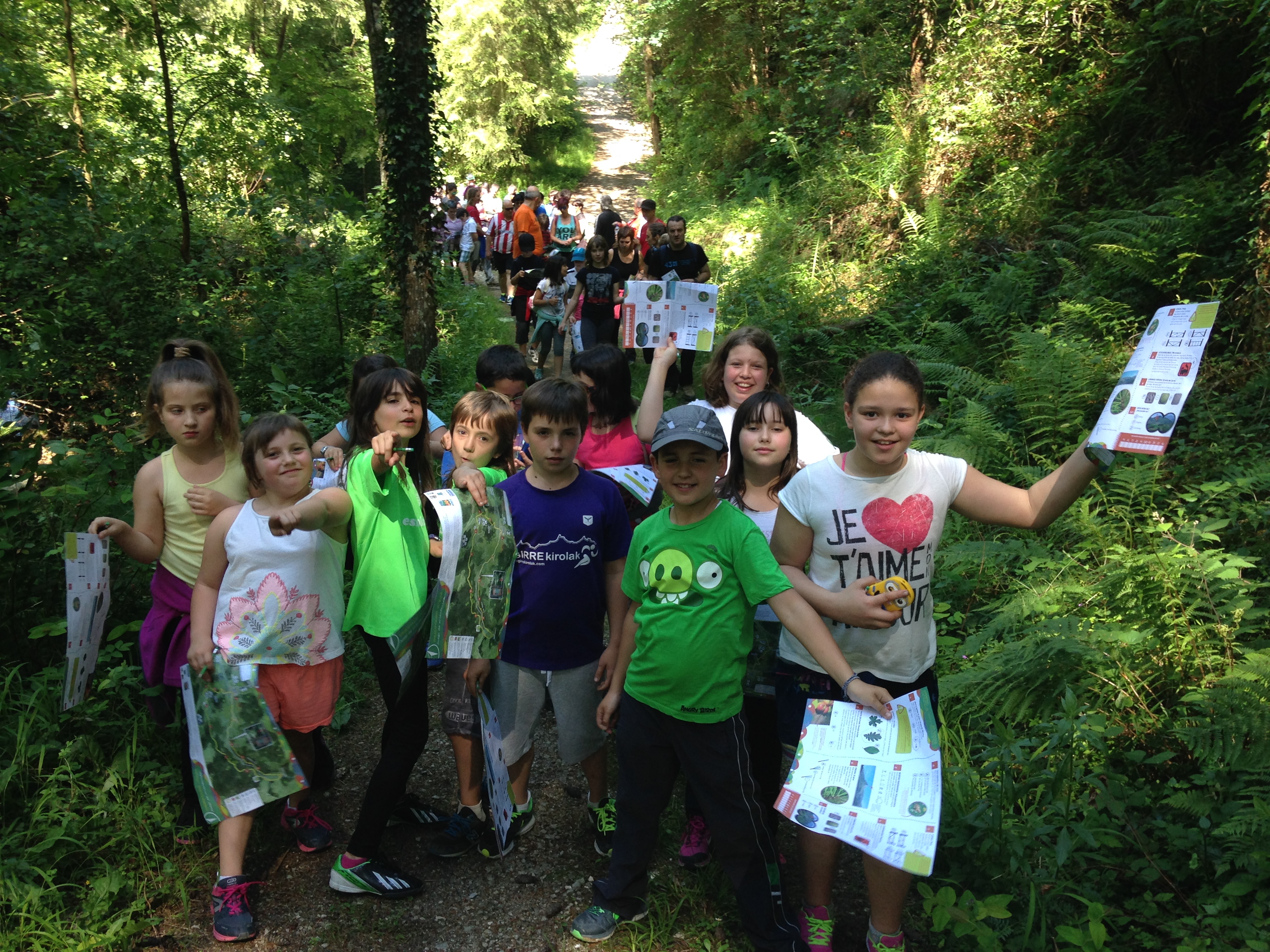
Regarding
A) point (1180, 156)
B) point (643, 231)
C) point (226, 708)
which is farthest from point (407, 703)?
point (643, 231)

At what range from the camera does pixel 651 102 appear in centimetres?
2931

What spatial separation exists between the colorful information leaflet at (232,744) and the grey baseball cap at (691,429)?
6.01ft

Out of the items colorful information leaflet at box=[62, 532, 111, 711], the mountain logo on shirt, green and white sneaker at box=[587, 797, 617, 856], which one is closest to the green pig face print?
the mountain logo on shirt

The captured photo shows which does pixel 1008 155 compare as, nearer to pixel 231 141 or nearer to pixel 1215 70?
pixel 1215 70

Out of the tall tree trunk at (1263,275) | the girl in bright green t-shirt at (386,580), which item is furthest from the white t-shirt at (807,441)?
the tall tree trunk at (1263,275)

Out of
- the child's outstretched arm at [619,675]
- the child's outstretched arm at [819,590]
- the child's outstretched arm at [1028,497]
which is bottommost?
the child's outstretched arm at [619,675]

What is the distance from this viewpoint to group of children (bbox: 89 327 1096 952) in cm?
275

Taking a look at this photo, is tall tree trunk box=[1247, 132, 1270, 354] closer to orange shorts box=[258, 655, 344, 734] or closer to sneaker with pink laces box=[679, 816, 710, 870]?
sneaker with pink laces box=[679, 816, 710, 870]

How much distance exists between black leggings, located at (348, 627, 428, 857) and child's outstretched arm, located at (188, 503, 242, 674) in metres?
0.58

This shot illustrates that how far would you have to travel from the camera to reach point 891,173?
11.4 meters

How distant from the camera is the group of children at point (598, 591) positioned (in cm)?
275

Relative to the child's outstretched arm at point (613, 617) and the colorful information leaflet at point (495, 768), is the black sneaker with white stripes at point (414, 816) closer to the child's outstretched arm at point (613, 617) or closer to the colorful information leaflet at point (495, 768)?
the colorful information leaflet at point (495, 768)

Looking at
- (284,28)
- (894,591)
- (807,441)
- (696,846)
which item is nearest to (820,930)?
(696,846)

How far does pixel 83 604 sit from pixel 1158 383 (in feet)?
12.6
